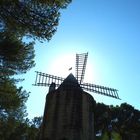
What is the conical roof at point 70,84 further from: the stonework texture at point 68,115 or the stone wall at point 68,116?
the stone wall at point 68,116

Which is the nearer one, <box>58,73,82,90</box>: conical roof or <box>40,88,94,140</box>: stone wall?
<box>40,88,94,140</box>: stone wall

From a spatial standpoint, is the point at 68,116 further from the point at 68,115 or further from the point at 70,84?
the point at 70,84

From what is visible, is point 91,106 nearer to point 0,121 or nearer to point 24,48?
point 24,48

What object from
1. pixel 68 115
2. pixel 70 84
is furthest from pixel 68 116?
pixel 70 84

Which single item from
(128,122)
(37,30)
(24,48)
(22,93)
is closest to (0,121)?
(22,93)

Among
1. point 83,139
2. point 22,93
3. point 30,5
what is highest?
point 30,5

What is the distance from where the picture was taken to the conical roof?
1983 cm

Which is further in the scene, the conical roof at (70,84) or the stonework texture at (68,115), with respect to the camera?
the conical roof at (70,84)

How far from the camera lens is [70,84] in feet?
66.8

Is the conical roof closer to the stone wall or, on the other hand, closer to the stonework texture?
the stonework texture

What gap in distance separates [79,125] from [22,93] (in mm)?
7391

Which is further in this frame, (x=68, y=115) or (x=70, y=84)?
(x=70, y=84)

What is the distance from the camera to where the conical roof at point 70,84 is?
781 inches

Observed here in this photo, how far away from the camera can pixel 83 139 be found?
18.5 metres
